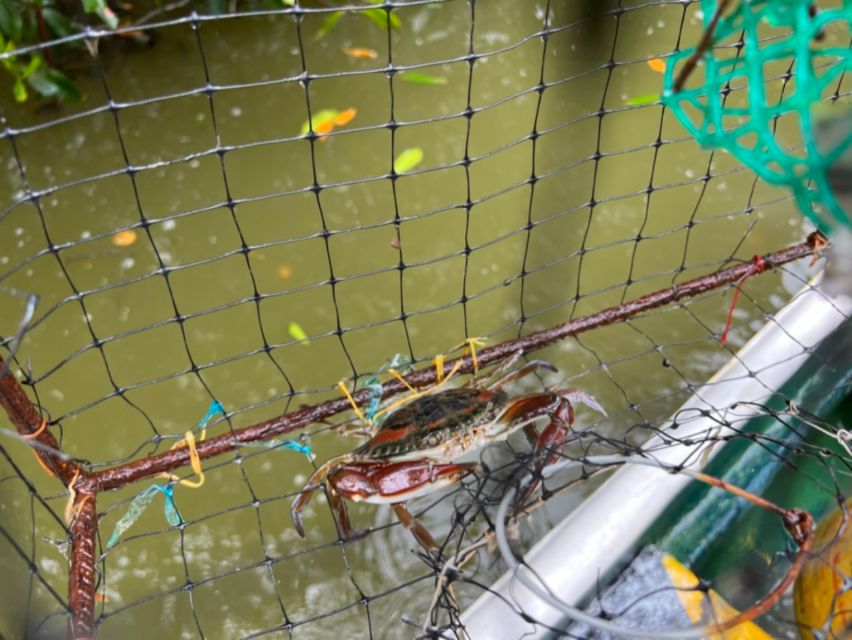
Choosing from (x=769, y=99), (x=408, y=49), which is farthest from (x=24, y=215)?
(x=769, y=99)

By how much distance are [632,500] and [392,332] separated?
930mm

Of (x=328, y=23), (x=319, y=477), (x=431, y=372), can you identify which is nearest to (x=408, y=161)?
(x=328, y=23)

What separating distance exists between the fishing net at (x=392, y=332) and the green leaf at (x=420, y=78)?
3 cm

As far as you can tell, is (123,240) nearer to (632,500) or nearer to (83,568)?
(83,568)

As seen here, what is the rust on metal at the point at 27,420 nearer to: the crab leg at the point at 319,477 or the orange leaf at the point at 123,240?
the crab leg at the point at 319,477

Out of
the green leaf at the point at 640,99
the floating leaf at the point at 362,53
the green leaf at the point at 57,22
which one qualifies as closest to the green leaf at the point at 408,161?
the floating leaf at the point at 362,53

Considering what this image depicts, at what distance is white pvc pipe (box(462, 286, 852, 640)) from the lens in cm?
147

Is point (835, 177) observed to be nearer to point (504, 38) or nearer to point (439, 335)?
point (439, 335)

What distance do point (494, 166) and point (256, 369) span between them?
1.12 metres

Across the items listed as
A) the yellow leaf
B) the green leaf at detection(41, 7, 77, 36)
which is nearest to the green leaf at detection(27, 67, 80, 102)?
the green leaf at detection(41, 7, 77, 36)

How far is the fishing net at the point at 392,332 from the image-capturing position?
1.49 m

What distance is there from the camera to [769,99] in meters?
2.97

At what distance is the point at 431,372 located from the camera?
1662 mm

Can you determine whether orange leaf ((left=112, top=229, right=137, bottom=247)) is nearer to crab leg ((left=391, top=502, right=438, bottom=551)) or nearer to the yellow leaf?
crab leg ((left=391, top=502, right=438, bottom=551))
